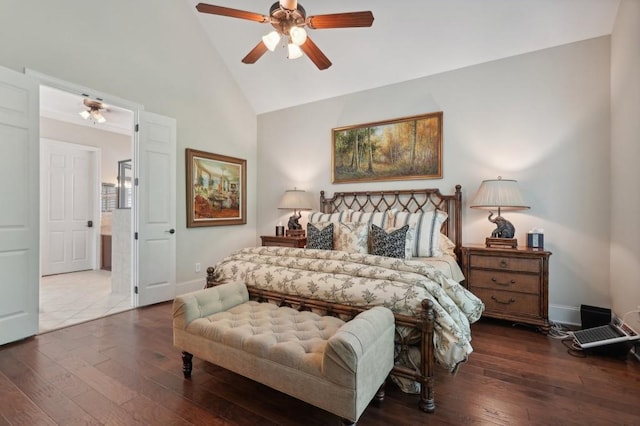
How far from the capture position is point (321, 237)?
3.50 metres

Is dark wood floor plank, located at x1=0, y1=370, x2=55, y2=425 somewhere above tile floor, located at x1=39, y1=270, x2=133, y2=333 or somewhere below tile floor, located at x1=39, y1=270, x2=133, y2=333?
below

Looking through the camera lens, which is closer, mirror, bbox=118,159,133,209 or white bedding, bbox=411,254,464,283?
white bedding, bbox=411,254,464,283

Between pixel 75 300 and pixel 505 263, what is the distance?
5.31m

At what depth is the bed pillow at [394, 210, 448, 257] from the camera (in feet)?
10.5

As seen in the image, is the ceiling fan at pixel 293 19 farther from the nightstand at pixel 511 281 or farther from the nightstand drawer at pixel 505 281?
the nightstand drawer at pixel 505 281

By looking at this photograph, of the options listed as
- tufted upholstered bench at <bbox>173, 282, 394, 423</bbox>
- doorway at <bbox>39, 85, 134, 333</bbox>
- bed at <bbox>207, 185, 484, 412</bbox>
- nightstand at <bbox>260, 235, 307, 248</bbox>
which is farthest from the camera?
nightstand at <bbox>260, 235, 307, 248</bbox>

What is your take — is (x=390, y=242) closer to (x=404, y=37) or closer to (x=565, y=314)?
(x=565, y=314)

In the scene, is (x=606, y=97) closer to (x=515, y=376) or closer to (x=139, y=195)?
(x=515, y=376)

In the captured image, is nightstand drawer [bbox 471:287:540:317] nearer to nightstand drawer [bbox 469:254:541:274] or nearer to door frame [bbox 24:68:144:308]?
nightstand drawer [bbox 469:254:541:274]

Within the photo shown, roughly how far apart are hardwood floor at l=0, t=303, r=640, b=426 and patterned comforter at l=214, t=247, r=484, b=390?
1.25ft

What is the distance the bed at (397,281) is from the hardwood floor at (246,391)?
292 mm

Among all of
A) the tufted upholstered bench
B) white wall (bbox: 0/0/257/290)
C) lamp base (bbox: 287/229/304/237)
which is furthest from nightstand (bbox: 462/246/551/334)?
white wall (bbox: 0/0/257/290)

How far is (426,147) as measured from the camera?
388cm

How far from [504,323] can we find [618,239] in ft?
4.36
